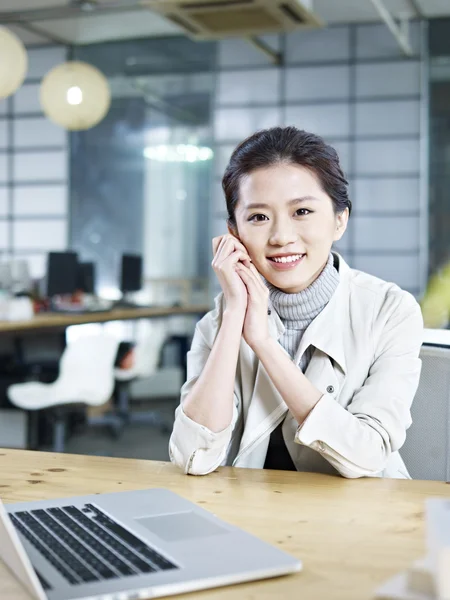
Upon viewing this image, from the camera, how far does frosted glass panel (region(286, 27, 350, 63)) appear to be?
7.62 metres

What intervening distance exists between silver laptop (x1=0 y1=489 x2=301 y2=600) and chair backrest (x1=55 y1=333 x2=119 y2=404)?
3194 millimetres

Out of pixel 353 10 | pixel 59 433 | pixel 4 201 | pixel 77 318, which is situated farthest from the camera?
pixel 4 201

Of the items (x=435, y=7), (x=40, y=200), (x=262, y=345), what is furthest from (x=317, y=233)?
(x=40, y=200)

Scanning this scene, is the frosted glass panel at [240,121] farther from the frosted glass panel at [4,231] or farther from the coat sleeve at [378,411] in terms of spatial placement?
the coat sleeve at [378,411]

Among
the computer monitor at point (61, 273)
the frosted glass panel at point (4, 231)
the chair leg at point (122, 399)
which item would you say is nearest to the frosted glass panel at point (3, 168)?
the frosted glass panel at point (4, 231)

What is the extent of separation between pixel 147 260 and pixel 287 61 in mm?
2294

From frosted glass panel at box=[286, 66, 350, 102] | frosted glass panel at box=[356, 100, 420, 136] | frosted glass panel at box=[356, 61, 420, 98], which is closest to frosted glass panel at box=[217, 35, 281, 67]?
frosted glass panel at box=[286, 66, 350, 102]

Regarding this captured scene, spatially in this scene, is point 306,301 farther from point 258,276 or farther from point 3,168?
point 3,168

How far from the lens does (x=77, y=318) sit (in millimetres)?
5254

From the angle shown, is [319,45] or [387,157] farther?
[319,45]

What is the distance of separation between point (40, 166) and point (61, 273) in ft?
8.42

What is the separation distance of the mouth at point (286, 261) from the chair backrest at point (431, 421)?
0.31m

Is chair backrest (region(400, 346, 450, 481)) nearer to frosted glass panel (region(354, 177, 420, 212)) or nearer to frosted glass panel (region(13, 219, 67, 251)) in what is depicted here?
frosted glass panel (region(354, 177, 420, 212))

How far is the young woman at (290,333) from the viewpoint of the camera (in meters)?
1.50
